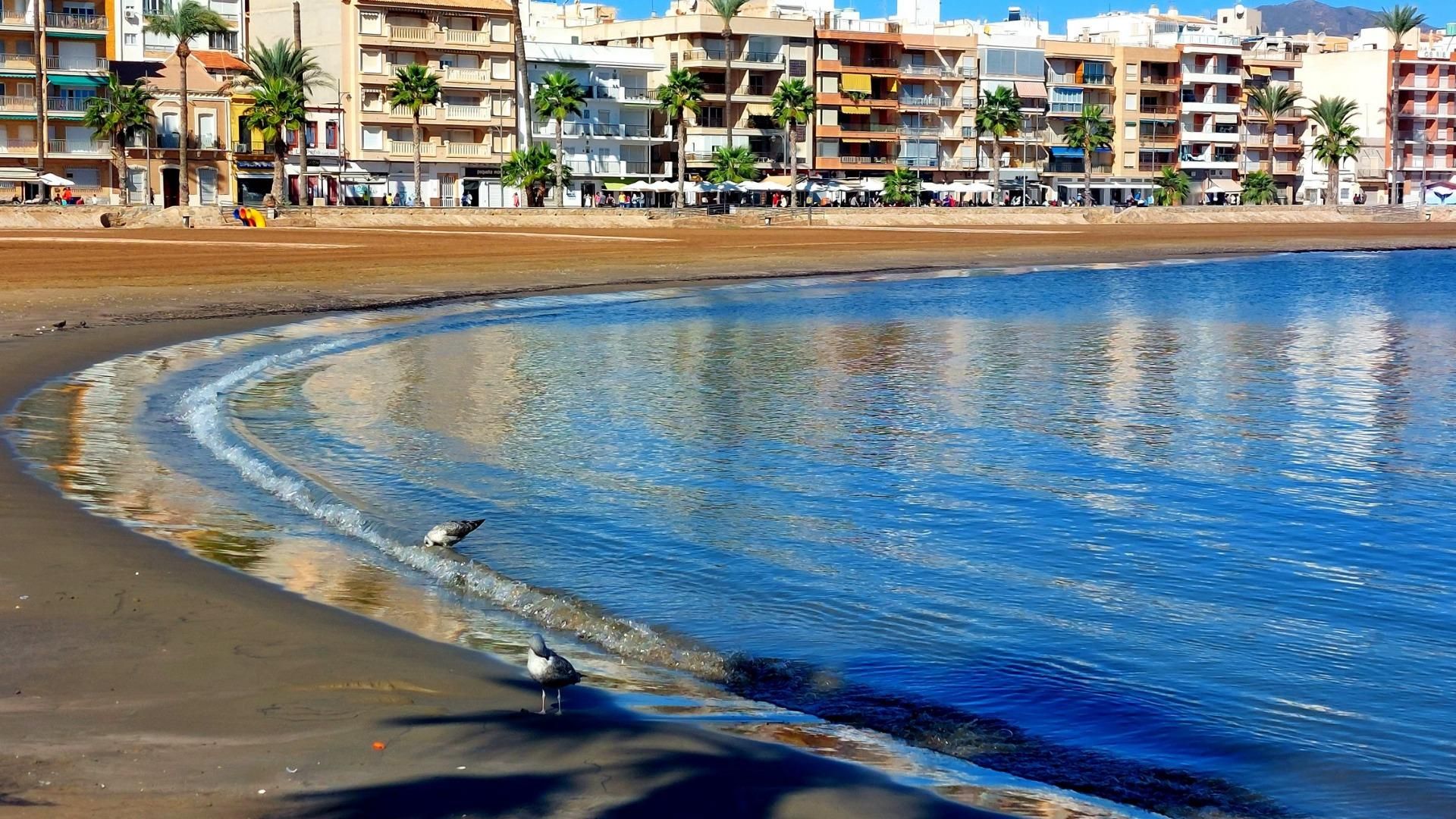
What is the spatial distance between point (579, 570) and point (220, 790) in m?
4.85

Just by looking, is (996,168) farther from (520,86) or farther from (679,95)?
(520,86)

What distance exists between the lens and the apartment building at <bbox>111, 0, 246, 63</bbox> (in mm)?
91688

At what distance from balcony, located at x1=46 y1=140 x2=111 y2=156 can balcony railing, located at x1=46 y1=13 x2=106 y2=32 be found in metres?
6.16

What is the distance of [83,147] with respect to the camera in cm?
8738

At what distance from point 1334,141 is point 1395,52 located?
1348 cm

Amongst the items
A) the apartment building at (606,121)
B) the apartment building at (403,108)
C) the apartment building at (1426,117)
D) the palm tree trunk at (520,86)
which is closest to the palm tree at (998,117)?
the apartment building at (606,121)

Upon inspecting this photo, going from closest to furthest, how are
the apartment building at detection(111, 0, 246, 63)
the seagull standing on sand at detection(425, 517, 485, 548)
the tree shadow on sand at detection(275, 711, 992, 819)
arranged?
1. the tree shadow on sand at detection(275, 711, 992, 819)
2. the seagull standing on sand at detection(425, 517, 485, 548)
3. the apartment building at detection(111, 0, 246, 63)

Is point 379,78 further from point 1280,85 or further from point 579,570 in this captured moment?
point 579,570

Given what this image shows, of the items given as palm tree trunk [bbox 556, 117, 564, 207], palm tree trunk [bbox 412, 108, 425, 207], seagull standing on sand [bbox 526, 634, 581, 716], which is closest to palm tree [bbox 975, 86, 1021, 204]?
palm tree trunk [bbox 556, 117, 564, 207]

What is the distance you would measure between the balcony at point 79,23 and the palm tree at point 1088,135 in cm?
6252

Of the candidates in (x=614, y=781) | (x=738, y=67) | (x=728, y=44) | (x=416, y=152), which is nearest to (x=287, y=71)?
(x=416, y=152)

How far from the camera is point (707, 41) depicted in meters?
106

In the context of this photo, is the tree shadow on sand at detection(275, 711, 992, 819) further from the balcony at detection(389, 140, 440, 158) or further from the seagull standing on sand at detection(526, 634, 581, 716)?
the balcony at detection(389, 140, 440, 158)

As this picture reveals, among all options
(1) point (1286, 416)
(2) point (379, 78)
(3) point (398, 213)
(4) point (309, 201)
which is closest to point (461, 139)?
(2) point (379, 78)
